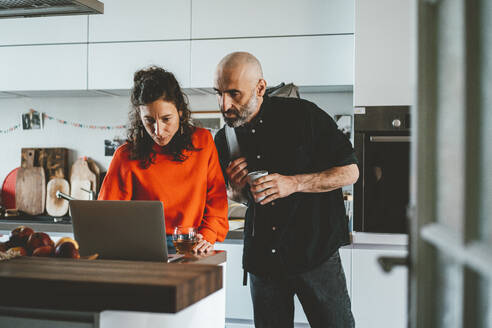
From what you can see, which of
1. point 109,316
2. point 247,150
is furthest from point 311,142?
point 109,316

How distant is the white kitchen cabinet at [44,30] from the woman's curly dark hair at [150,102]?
64.7 inches

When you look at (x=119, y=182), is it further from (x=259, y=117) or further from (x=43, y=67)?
(x=43, y=67)

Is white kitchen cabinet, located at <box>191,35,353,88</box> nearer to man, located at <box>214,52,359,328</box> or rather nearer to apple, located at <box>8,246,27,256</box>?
man, located at <box>214,52,359,328</box>

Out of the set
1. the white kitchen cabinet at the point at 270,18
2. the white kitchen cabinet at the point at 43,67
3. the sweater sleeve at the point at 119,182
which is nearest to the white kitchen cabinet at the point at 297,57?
the white kitchen cabinet at the point at 270,18

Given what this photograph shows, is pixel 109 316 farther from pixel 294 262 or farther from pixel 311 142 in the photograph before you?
pixel 311 142

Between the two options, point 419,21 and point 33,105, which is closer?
point 419,21

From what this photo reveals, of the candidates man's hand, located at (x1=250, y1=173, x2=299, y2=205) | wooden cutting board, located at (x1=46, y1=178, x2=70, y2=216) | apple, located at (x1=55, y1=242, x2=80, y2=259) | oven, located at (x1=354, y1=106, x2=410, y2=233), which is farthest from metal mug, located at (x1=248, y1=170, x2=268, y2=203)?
wooden cutting board, located at (x1=46, y1=178, x2=70, y2=216)

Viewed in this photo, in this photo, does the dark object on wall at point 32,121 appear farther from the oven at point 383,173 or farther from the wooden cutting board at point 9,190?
the oven at point 383,173

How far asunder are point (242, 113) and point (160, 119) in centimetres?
29

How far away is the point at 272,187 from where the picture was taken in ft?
5.44

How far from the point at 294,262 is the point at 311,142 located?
17.4 inches

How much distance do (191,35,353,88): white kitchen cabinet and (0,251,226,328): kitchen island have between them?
199 centimetres

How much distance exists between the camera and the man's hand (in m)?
1.65

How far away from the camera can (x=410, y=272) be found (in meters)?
0.89
